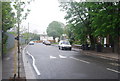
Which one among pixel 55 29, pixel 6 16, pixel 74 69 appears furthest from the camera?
pixel 55 29

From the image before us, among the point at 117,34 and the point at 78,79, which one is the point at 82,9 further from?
the point at 78,79

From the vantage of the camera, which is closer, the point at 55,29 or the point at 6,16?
the point at 6,16

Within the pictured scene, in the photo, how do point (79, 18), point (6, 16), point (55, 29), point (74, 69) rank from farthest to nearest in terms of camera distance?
point (55, 29)
point (79, 18)
point (6, 16)
point (74, 69)

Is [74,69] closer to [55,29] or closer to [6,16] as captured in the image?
[6,16]

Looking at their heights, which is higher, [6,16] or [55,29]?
[55,29]

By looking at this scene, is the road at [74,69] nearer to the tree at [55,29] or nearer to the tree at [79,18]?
the tree at [79,18]

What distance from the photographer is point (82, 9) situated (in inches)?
1009

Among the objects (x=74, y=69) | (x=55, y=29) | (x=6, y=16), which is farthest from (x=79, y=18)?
(x=55, y=29)

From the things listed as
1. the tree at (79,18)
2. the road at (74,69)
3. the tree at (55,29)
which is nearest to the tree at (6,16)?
the road at (74,69)

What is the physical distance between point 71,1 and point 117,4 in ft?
30.0

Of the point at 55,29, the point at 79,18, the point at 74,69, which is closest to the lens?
the point at 74,69

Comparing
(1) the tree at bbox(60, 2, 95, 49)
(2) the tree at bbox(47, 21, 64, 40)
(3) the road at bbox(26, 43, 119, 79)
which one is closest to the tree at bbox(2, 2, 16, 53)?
(3) the road at bbox(26, 43, 119, 79)

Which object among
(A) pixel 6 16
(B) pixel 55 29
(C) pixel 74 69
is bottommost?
(C) pixel 74 69

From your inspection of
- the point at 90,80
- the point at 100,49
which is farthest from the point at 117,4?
the point at 90,80
